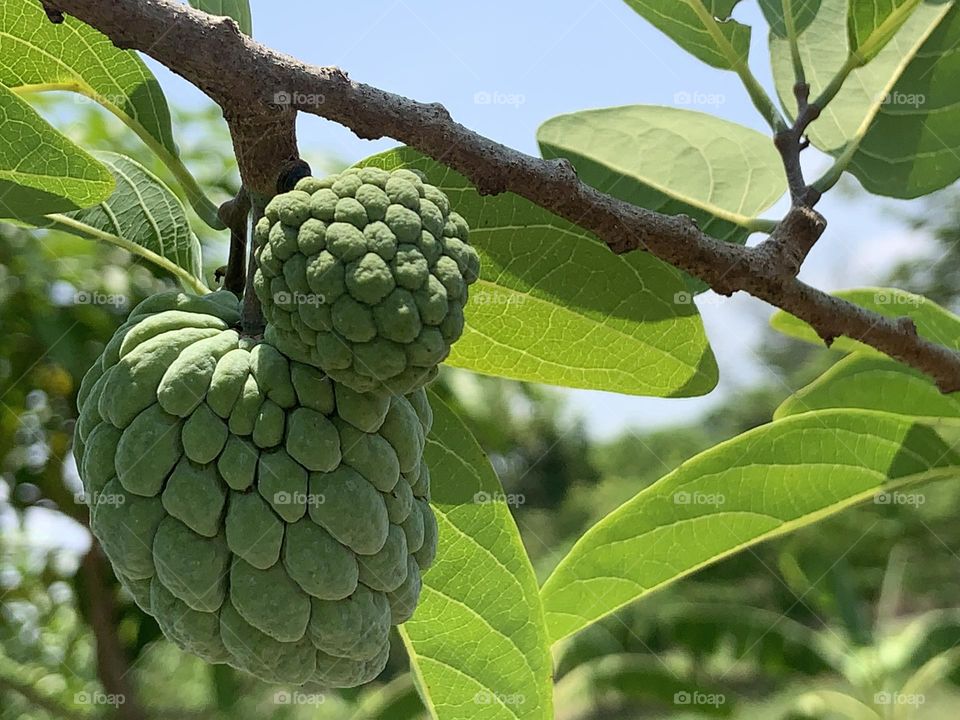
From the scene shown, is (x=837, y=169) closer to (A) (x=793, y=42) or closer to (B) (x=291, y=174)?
(A) (x=793, y=42)

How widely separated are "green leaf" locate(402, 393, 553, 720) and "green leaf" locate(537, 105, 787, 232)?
0.73 meters

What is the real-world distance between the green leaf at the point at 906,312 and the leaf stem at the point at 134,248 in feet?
3.72

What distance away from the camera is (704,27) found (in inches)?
70.4

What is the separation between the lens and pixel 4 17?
1.29 m

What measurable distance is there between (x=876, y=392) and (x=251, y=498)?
1505 mm

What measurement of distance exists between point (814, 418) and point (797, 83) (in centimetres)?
63

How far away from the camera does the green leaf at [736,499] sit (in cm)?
170

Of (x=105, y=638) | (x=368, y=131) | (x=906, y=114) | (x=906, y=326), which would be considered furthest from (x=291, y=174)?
(x=105, y=638)

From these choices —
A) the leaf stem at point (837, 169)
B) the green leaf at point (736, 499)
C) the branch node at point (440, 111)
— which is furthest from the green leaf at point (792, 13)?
the branch node at point (440, 111)

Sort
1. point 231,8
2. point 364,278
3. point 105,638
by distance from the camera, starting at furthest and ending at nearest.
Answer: point 105,638
point 231,8
point 364,278

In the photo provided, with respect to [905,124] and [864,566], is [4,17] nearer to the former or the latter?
[905,124]

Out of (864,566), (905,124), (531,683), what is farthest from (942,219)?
(531,683)

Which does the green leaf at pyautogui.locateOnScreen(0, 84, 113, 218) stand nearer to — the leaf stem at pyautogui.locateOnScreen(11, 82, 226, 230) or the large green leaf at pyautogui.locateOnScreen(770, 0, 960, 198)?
the leaf stem at pyautogui.locateOnScreen(11, 82, 226, 230)

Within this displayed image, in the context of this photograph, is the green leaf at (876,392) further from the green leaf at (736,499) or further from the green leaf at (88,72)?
the green leaf at (88,72)
